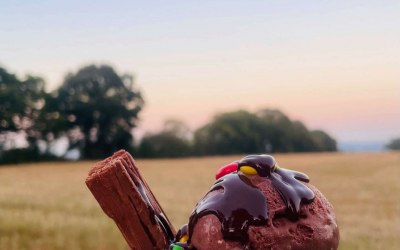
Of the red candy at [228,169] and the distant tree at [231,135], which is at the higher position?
the red candy at [228,169]

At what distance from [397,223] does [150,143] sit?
18641 millimetres

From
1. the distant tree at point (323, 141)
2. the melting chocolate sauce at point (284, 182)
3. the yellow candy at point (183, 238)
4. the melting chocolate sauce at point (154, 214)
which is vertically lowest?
the distant tree at point (323, 141)

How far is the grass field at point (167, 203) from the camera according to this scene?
294 inches

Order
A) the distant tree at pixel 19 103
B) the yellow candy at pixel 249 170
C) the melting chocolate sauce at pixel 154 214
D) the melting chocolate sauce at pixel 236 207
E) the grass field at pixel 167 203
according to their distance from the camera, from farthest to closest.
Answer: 1. the distant tree at pixel 19 103
2. the grass field at pixel 167 203
3. the melting chocolate sauce at pixel 154 214
4. the yellow candy at pixel 249 170
5. the melting chocolate sauce at pixel 236 207

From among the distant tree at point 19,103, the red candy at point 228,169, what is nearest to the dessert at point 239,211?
the red candy at point 228,169

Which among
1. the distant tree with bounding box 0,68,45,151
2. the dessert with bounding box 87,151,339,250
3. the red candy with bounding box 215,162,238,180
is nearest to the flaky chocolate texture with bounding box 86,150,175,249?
the dessert with bounding box 87,151,339,250

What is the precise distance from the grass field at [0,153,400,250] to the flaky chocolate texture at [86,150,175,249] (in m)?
4.37

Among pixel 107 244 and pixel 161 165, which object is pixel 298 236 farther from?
pixel 161 165

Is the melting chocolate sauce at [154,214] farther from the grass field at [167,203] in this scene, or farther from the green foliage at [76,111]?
the green foliage at [76,111]

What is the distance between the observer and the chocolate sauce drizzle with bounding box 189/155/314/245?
256 cm

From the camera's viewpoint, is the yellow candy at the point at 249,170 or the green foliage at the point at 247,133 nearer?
the yellow candy at the point at 249,170

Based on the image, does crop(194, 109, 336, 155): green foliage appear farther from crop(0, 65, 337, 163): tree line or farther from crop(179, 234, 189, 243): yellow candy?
crop(179, 234, 189, 243): yellow candy

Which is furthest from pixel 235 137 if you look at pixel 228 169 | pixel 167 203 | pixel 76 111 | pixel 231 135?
pixel 228 169

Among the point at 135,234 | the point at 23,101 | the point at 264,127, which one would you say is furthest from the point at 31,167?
the point at 135,234
